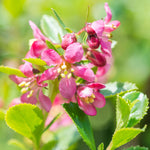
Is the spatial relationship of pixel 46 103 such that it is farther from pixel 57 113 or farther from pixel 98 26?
pixel 57 113

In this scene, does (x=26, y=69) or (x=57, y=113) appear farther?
(x=57, y=113)

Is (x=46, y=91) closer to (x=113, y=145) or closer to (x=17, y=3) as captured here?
(x=113, y=145)

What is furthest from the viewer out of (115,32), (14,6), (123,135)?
(115,32)

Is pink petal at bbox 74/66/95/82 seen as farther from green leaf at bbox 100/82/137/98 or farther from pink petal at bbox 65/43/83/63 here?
green leaf at bbox 100/82/137/98

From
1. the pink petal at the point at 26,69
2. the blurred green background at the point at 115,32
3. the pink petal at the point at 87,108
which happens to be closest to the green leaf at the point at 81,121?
the pink petal at the point at 87,108

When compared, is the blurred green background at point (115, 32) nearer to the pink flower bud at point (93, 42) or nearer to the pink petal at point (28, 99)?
the pink petal at point (28, 99)

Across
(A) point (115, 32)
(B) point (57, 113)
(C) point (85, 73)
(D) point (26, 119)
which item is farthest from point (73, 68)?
(A) point (115, 32)

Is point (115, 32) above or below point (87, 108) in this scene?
above
